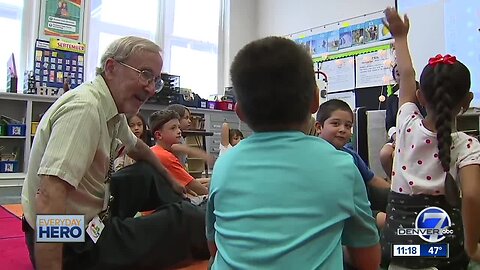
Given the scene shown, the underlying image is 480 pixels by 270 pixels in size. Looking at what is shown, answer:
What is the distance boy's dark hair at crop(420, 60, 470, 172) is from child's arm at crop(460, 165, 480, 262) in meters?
0.05

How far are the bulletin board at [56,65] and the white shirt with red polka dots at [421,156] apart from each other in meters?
3.83

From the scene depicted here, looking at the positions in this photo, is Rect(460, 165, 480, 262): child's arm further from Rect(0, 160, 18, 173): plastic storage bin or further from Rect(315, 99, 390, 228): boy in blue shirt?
Rect(0, 160, 18, 173): plastic storage bin

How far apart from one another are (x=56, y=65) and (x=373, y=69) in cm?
360

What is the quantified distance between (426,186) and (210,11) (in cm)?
547

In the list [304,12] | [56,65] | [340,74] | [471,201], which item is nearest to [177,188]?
[471,201]

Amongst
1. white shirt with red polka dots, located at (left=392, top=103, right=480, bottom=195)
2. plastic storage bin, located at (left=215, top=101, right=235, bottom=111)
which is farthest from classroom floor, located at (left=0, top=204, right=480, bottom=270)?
plastic storage bin, located at (left=215, top=101, right=235, bottom=111)

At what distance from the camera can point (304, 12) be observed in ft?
18.9

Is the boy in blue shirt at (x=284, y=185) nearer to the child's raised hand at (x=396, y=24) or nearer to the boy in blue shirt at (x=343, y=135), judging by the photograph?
the child's raised hand at (x=396, y=24)

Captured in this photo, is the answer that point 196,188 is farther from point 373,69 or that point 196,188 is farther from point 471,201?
point 373,69

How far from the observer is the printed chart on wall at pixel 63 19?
4.50m

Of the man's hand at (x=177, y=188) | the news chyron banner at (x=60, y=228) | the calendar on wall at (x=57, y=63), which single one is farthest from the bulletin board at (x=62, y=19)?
the news chyron banner at (x=60, y=228)

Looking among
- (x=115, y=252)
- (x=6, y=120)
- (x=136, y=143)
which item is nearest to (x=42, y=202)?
(x=115, y=252)

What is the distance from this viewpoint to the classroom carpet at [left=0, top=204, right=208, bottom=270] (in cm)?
142

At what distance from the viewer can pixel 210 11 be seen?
19.8ft
